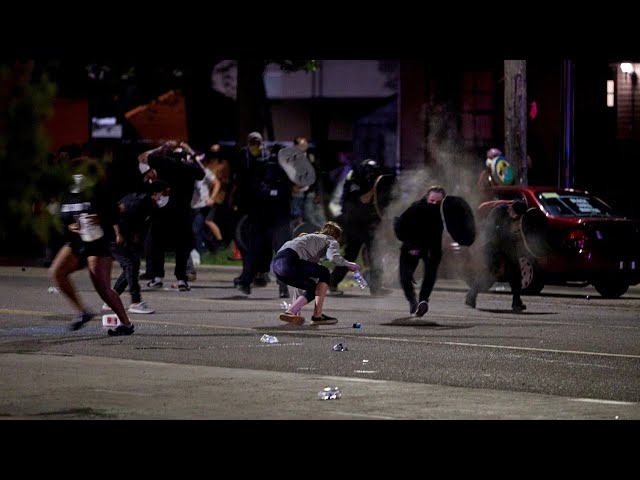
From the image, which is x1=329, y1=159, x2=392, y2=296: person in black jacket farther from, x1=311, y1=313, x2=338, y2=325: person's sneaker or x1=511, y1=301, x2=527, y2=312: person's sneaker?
x1=311, y1=313, x2=338, y2=325: person's sneaker

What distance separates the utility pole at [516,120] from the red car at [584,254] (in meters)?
4.95

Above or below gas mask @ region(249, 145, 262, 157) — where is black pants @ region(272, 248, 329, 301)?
below

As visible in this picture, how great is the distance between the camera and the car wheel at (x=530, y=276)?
69.6ft

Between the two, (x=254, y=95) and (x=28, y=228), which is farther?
(x=254, y=95)

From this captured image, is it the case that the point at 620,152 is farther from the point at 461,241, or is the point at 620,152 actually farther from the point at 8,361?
the point at 8,361

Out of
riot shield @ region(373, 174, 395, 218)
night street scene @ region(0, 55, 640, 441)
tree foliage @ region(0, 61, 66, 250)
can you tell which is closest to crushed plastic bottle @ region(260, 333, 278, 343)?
night street scene @ region(0, 55, 640, 441)

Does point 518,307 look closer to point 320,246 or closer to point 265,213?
point 320,246

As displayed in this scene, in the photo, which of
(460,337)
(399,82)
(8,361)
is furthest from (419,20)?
(399,82)

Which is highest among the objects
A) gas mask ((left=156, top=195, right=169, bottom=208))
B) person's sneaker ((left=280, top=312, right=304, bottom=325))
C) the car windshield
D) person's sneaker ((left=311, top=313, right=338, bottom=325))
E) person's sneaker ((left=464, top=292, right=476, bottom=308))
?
gas mask ((left=156, top=195, right=169, bottom=208))

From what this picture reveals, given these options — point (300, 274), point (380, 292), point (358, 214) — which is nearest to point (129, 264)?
point (300, 274)

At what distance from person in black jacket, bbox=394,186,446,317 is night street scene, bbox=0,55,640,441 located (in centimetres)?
2

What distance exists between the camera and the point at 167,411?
10477mm

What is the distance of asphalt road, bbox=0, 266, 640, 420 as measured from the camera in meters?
10.7

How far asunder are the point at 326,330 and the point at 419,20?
7.22 metres
